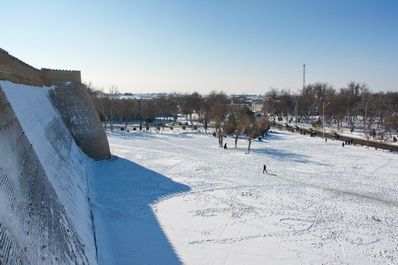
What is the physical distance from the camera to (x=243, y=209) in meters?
17.3

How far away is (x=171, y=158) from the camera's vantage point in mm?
29672

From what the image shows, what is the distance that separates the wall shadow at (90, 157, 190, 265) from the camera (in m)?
12.5

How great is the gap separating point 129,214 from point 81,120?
13291mm

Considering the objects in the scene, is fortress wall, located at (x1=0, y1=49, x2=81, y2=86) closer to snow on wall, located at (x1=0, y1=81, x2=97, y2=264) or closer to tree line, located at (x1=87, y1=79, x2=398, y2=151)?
snow on wall, located at (x1=0, y1=81, x2=97, y2=264)

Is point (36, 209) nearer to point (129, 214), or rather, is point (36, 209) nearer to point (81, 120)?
point (129, 214)

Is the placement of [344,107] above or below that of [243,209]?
above

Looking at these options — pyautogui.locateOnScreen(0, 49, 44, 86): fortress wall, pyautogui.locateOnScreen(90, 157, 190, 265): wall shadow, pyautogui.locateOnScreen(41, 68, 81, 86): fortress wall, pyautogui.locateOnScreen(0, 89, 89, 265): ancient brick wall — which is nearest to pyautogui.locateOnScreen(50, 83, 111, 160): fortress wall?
pyautogui.locateOnScreen(41, 68, 81, 86): fortress wall

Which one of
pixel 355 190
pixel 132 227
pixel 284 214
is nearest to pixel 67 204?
pixel 132 227

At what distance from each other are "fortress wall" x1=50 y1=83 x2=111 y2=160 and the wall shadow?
1856 millimetres

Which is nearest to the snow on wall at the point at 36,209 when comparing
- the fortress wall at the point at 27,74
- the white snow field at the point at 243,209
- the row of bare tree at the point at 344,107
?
the white snow field at the point at 243,209

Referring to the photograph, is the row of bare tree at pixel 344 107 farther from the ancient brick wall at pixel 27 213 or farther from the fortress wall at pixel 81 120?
the ancient brick wall at pixel 27 213

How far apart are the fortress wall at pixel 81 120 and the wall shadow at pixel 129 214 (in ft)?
6.09

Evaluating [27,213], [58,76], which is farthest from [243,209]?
[58,76]

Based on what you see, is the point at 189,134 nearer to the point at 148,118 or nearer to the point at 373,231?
the point at 148,118
